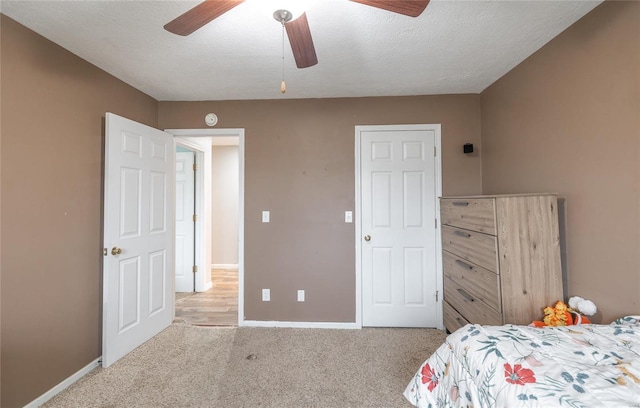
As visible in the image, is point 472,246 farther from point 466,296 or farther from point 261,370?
point 261,370

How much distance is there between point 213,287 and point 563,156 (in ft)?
13.8

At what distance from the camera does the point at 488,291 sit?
1.81 m

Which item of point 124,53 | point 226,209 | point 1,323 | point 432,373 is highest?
point 124,53

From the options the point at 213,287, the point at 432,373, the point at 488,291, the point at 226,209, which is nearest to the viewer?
the point at 432,373

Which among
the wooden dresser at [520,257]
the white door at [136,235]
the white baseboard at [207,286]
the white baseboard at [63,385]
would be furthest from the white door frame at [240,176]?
the wooden dresser at [520,257]

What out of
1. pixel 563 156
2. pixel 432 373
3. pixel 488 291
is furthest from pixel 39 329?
pixel 563 156

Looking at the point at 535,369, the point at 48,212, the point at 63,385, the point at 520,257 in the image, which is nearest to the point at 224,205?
the point at 48,212

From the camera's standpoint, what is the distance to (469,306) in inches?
82.0

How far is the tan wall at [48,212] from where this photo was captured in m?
1.57

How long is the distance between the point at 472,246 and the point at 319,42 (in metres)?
1.80

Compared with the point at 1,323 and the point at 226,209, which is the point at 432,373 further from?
the point at 226,209

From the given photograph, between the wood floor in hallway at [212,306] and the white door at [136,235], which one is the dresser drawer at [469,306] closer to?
the wood floor in hallway at [212,306]

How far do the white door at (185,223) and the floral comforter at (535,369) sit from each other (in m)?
3.40

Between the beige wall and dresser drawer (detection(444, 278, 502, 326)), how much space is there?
377cm
